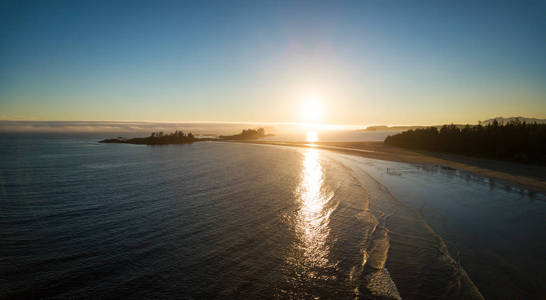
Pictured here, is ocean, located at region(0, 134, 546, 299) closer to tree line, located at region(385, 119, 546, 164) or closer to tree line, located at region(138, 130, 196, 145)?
tree line, located at region(385, 119, 546, 164)

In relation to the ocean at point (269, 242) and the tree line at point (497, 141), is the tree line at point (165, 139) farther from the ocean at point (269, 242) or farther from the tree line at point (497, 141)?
the tree line at point (497, 141)

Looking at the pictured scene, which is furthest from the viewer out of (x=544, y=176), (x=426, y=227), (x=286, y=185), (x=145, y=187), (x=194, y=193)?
(x=544, y=176)

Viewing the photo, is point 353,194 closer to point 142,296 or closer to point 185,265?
point 185,265

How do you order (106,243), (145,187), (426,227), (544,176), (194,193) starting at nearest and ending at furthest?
(106,243)
(426,227)
(194,193)
(145,187)
(544,176)

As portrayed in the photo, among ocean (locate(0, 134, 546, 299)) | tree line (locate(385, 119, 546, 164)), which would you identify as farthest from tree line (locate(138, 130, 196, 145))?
tree line (locate(385, 119, 546, 164))

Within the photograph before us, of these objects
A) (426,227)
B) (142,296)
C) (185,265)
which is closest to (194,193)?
(185,265)

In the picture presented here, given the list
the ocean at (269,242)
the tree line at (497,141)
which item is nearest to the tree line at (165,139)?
the ocean at (269,242)

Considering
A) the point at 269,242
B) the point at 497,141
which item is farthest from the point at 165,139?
the point at 497,141
